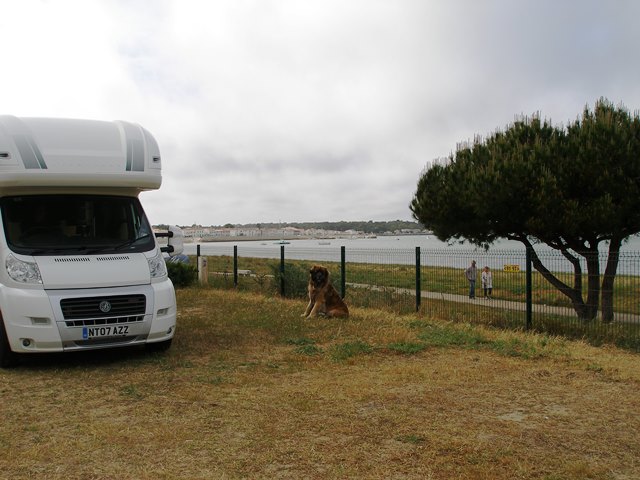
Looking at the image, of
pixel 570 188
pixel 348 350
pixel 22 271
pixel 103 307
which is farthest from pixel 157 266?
pixel 570 188

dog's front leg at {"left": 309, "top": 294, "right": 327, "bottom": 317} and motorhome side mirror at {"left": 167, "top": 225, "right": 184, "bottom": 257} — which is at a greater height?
motorhome side mirror at {"left": 167, "top": 225, "right": 184, "bottom": 257}

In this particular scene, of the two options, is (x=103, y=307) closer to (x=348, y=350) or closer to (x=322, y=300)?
(x=348, y=350)

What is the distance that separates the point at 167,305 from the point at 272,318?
3968mm

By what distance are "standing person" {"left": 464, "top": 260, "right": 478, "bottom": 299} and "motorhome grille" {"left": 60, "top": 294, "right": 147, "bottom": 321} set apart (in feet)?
26.1

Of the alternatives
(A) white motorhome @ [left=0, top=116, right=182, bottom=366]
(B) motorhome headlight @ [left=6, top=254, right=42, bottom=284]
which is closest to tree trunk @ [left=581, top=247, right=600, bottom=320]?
(A) white motorhome @ [left=0, top=116, right=182, bottom=366]

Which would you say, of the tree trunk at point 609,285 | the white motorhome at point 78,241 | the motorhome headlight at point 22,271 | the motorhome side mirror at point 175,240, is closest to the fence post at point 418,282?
the tree trunk at point 609,285

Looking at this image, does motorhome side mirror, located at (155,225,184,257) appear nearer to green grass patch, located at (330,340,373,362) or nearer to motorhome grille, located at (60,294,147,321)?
motorhome grille, located at (60,294,147,321)

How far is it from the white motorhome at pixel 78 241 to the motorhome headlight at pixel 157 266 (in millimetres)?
16

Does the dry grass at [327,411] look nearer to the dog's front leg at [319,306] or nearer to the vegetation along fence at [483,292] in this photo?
the vegetation along fence at [483,292]

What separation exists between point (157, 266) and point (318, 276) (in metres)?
4.54

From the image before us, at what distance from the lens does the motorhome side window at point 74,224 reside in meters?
7.47

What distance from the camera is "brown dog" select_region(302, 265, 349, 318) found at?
11.7 m

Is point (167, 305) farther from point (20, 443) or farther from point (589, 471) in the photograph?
point (589, 471)

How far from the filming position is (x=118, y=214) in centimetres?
826
